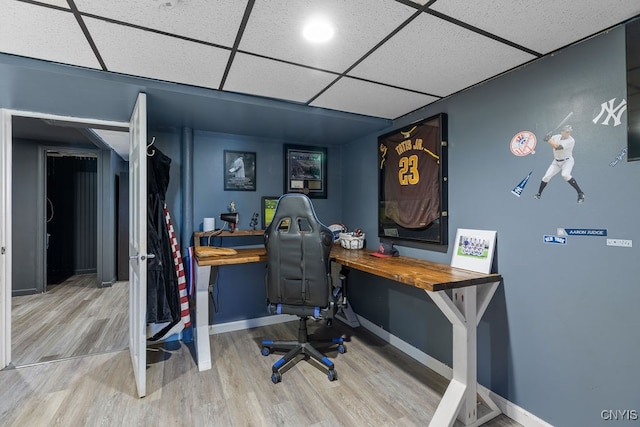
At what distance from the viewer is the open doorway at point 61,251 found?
2.98 meters

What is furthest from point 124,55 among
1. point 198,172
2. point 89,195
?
point 89,195

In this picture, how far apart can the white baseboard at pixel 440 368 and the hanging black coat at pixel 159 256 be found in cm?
192

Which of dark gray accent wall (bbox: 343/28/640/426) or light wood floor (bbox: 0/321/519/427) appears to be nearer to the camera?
dark gray accent wall (bbox: 343/28/640/426)

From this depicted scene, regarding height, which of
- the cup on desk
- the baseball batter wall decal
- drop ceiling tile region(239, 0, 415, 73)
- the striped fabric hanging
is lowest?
the striped fabric hanging

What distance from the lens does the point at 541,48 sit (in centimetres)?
158

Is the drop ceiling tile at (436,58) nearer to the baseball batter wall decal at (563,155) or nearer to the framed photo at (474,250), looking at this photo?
the baseball batter wall decal at (563,155)

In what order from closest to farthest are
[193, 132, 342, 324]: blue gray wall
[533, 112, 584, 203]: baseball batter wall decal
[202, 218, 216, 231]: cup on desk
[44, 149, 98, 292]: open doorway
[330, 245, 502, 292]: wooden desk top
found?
[533, 112, 584, 203]: baseball batter wall decal < [330, 245, 502, 292]: wooden desk top < [202, 218, 216, 231]: cup on desk < [193, 132, 342, 324]: blue gray wall < [44, 149, 98, 292]: open doorway

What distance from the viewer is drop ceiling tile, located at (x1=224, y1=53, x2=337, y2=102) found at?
176cm

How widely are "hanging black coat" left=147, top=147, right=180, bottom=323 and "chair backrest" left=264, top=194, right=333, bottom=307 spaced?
37.6 inches

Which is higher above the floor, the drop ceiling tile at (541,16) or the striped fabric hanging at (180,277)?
the drop ceiling tile at (541,16)

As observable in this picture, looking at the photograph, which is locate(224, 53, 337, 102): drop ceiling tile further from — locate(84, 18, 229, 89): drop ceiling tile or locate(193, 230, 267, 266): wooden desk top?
locate(193, 230, 267, 266): wooden desk top

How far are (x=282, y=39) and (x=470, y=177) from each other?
1.56 meters

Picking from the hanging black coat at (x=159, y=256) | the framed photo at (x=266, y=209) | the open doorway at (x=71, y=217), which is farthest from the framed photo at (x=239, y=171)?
the open doorway at (x=71, y=217)

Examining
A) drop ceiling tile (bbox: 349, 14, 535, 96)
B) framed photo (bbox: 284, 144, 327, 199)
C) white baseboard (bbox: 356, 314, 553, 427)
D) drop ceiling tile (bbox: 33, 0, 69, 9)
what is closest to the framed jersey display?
drop ceiling tile (bbox: 349, 14, 535, 96)
